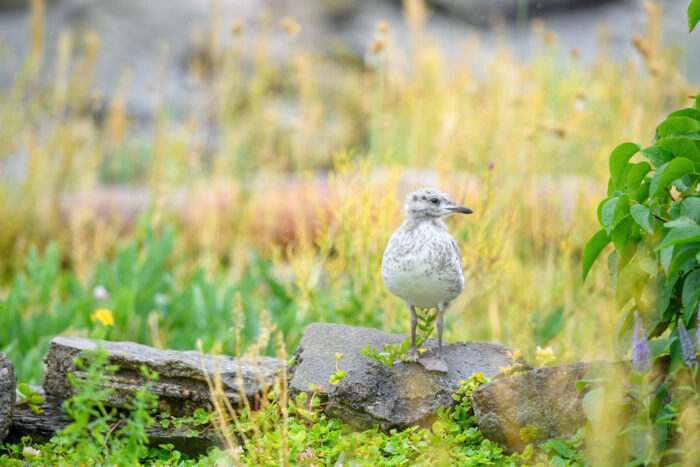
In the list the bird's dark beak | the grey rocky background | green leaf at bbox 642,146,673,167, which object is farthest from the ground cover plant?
the grey rocky background

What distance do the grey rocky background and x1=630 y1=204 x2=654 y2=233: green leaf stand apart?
279 inches

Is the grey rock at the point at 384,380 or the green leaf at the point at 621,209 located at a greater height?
the green leaf at the point at 621,209

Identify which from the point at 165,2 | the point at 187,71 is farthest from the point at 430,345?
the point at 165,2

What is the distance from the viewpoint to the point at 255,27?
10.3m

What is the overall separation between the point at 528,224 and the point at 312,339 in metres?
2.53

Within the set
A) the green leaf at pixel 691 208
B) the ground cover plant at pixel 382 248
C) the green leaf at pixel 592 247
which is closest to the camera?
the green leaf at pixel 691 208

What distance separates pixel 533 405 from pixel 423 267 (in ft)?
1.88

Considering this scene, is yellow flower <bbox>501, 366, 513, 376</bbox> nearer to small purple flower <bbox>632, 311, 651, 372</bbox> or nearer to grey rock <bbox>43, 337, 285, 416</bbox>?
small purple flower <bbox>632, 311, 651, 372</bbox>

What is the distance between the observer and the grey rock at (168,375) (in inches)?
104

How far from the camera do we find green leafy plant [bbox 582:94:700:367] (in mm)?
1830

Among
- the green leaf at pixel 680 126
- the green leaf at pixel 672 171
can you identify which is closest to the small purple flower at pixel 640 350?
the green leaf at pixel 672 171

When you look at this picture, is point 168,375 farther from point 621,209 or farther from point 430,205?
point 621,209

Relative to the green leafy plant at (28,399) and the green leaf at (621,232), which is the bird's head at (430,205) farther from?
the green leafy plant at (28,399)

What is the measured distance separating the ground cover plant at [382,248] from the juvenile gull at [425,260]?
0.25 m
